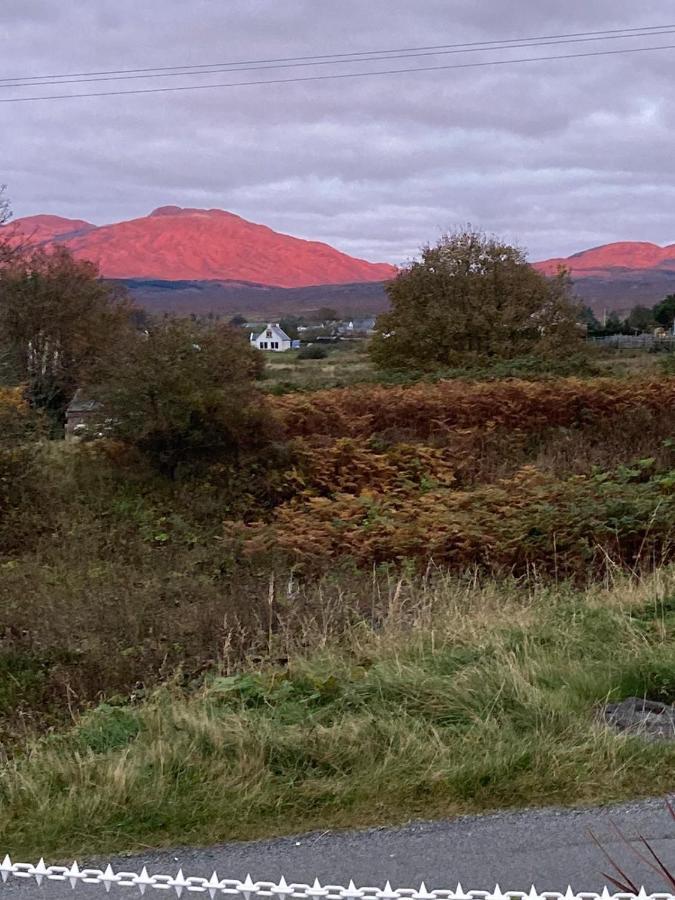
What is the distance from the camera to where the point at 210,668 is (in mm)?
5961

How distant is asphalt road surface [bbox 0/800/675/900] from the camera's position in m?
3.11

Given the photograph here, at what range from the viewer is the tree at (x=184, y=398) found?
14492 millimetres

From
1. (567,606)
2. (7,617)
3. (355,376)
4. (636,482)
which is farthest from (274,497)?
(355,376)

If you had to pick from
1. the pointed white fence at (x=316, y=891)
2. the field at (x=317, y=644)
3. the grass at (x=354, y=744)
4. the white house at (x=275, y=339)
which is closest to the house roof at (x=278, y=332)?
the white house at (x=275, y=339)

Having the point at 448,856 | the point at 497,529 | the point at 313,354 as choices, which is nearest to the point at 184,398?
the point at 497,529

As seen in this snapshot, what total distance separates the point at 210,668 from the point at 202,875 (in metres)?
2.74

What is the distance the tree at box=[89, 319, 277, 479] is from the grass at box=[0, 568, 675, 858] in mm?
9215

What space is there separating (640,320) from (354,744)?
219 feet

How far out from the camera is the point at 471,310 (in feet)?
96.9

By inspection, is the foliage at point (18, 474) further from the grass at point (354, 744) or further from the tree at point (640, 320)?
the tree at point (640, 320)

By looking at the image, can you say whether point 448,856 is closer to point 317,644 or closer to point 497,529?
point 317,644

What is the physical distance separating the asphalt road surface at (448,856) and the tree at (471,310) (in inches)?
973

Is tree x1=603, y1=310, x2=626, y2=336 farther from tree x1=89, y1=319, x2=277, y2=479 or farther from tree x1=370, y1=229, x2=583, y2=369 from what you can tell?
tree x1=89, y1=319, x2=277, y2=479

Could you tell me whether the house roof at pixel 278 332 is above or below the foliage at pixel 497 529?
above
